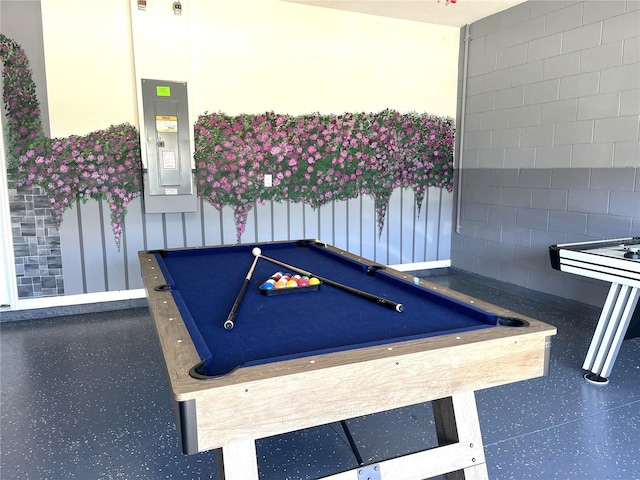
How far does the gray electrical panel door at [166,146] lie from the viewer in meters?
3.72

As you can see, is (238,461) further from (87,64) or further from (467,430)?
(87,64)

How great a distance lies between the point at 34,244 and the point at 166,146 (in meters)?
1.29

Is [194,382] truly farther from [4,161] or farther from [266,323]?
[4,161]

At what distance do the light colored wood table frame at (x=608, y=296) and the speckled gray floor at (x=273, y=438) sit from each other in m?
0.11

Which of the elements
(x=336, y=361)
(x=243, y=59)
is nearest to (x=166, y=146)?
(x=243, y=59)

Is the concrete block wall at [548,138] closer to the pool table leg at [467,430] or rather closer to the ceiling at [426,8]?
the ceiling at [426,8]

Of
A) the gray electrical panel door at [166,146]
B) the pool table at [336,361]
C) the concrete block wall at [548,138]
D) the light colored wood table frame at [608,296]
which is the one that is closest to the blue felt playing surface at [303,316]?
the pool table at [336,361]

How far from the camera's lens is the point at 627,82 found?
3.29m

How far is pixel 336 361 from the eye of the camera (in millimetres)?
1113

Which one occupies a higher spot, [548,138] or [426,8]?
[426,8]

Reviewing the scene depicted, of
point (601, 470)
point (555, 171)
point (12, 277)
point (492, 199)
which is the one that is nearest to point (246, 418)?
point (601, 470)

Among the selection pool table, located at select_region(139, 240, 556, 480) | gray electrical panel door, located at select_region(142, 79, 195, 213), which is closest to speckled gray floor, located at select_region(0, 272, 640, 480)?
pool table, located at select_region(139, 240, 556, 480)

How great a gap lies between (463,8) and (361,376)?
13.6 feet

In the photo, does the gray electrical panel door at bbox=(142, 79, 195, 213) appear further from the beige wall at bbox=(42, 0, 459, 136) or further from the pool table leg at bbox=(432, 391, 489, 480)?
the pool table leg at bbox=(432, 391, 489, 480)
